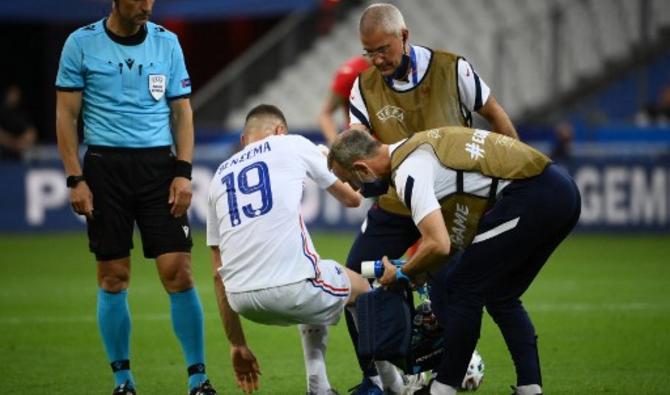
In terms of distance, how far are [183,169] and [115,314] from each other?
36.7 inches

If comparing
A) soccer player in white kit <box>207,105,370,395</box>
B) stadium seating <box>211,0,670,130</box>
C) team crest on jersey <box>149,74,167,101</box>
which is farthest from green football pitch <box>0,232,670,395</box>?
stadium seating <box>211,0,670,130</box>

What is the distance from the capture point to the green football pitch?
27.4 ft

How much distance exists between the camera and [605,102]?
22.2 meters

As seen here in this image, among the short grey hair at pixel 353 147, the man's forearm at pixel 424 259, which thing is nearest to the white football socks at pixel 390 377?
the man's forearm at pixel 424 259

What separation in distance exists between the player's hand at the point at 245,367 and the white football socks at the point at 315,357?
1.28 ft

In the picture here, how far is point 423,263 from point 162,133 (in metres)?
2.05

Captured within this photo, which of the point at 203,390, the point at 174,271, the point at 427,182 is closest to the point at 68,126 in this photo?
the point at 174,271

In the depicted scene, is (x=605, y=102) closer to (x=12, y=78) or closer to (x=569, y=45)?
(x=569, y=45)

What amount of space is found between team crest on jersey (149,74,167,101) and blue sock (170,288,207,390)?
1.16 m

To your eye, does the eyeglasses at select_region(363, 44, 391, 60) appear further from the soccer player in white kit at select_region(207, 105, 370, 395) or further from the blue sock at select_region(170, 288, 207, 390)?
the blue sock at select_region(170, 288, 207, 390)

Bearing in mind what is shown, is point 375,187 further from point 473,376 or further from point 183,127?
point 473,376

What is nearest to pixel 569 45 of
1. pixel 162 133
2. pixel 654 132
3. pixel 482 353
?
pixel 654 132

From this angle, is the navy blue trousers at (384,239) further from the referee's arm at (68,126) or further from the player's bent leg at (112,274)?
the referee's arm at (68,126)

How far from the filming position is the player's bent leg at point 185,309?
7.67 meters
